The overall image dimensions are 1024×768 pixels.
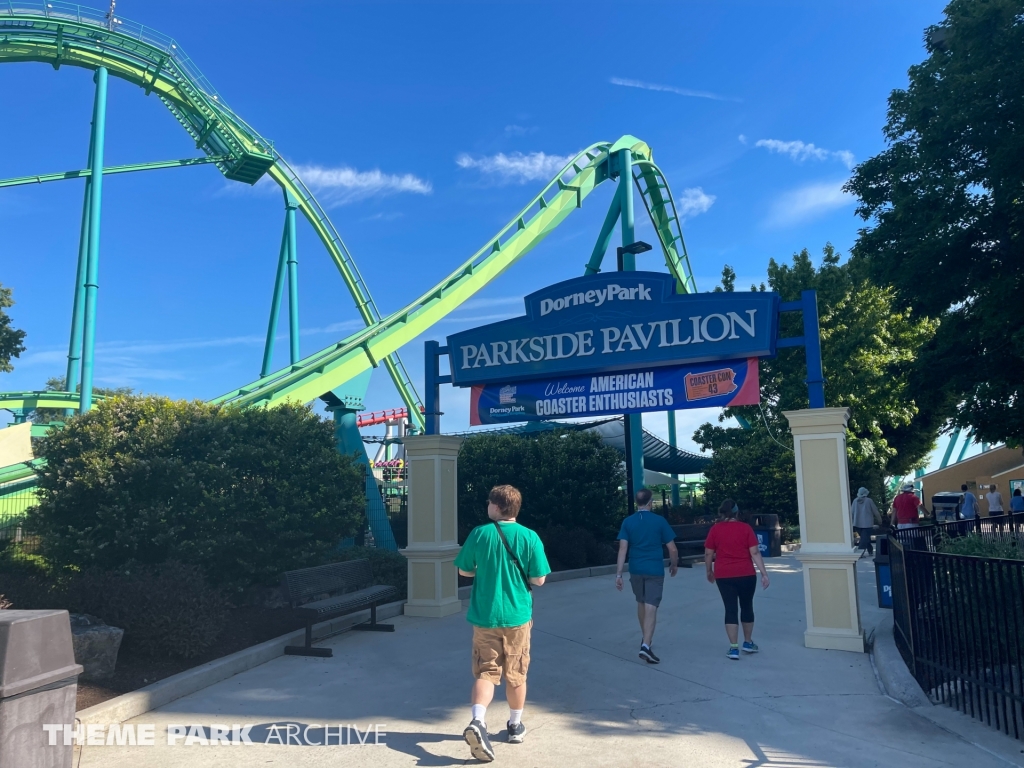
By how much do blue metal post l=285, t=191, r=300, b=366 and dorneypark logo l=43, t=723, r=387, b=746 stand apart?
71.0ft

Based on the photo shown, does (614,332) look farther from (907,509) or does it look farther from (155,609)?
(907,509)

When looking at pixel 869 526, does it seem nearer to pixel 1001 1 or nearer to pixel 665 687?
pixel 1001 1

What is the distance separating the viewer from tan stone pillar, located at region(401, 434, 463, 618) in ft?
32.6

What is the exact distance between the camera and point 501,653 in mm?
4934

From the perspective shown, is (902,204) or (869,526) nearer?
(902,204)

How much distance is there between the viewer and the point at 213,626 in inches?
284

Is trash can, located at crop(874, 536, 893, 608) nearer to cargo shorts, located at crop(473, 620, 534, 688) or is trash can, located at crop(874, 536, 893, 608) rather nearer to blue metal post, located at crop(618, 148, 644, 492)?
cargo shorts, located at crop(473, 620, 534, 688)

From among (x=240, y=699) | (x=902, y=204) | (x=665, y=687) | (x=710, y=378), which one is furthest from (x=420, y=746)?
(x=902, y=204)

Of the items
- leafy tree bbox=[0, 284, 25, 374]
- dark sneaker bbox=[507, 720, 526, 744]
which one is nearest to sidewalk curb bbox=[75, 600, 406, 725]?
dark sneaker bbox=[507, 720, 526, 744]

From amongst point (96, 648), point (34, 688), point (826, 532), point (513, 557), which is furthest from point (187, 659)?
point (826, 532)

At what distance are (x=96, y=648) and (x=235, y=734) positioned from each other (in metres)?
1.84

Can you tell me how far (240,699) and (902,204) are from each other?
1186cm

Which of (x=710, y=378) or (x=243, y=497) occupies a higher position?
(x=710, y=378)

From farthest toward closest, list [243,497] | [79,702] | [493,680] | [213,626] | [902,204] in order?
[902,204], [243,497], [213,626], [79,702], [493,680]
